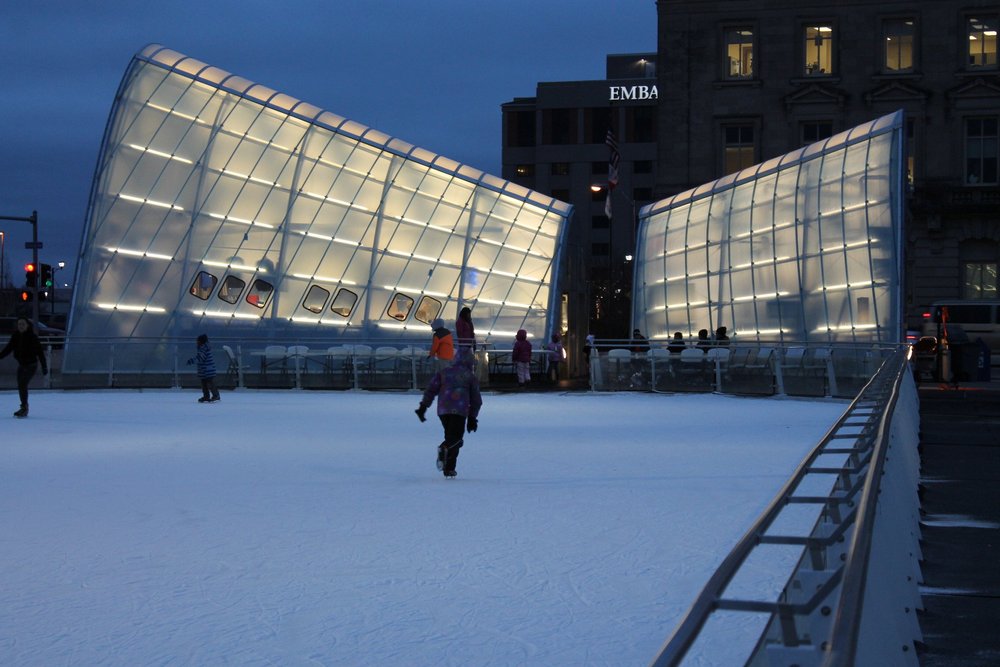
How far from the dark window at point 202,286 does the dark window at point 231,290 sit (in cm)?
39

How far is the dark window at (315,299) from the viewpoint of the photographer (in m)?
39.1

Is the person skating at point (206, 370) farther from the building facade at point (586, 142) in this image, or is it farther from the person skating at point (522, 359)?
the building facade at point (586, 142)

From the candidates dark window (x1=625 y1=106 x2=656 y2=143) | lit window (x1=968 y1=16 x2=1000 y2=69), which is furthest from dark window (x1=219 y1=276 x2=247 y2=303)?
dark window (x1=625 y1=106 x2=656 y2=143)

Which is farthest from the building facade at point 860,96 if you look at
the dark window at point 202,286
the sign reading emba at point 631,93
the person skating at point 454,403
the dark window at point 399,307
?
the sign reading emba at point 631,93

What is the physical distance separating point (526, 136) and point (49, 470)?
96963 millimetres

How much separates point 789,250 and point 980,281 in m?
15.2

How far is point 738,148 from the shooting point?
52.0 metres

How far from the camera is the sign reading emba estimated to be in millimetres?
104500

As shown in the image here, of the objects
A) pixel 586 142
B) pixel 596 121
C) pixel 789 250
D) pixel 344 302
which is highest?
pixel 596 121

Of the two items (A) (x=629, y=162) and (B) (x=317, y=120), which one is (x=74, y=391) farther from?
(A) (x=629, y=162)

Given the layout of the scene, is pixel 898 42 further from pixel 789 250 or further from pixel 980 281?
pixel 789 250

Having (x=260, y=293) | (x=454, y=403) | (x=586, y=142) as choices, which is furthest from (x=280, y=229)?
(x=586, y=142)

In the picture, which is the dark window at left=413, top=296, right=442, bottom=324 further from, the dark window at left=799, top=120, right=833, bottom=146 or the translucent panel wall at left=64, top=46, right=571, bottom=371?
the dark window at left=799, top=120, right=833, bottom=146

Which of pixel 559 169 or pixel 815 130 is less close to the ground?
pixel 559 169
